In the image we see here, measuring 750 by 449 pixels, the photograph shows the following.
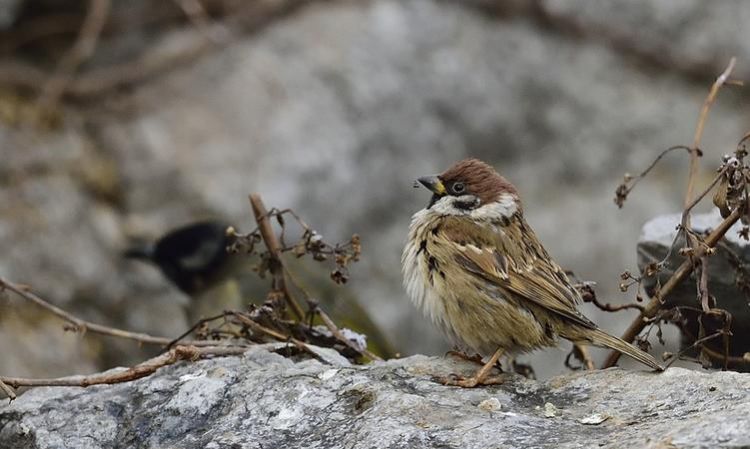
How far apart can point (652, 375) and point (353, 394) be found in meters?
0.91

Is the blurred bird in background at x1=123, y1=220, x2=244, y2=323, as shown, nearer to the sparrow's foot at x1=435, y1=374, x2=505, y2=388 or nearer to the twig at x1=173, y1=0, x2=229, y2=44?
the twig at x1=173, y1=0, x2=229, y2=44

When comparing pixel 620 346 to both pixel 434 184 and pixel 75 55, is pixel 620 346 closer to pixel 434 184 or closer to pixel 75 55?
pixel 434 184

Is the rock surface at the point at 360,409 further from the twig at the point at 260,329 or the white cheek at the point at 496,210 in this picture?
the white cheek at the point at 496,210

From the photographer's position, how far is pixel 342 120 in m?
7.93

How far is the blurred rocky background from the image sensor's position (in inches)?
299

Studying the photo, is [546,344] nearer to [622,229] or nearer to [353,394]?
[353,394]

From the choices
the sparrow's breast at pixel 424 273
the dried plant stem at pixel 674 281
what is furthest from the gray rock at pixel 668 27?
the dried plant stem at pixel 674 281

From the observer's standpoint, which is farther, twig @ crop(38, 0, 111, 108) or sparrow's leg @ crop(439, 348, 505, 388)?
twig @ crop(38, 0, 111, 108)

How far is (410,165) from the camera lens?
7.93 metres

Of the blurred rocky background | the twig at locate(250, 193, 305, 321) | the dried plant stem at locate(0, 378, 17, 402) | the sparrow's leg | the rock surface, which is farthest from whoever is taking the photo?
the blurred rocky background

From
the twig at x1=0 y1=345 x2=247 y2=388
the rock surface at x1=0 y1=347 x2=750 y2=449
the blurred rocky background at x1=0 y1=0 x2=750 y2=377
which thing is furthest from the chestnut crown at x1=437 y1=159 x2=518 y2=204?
the blurred rocky background at x1=0 y1=0 x2=750 y2=377

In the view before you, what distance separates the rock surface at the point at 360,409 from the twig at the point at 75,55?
3945 mm

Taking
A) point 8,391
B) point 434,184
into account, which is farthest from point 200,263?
point 8,391

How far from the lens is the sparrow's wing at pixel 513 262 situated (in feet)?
14.5
